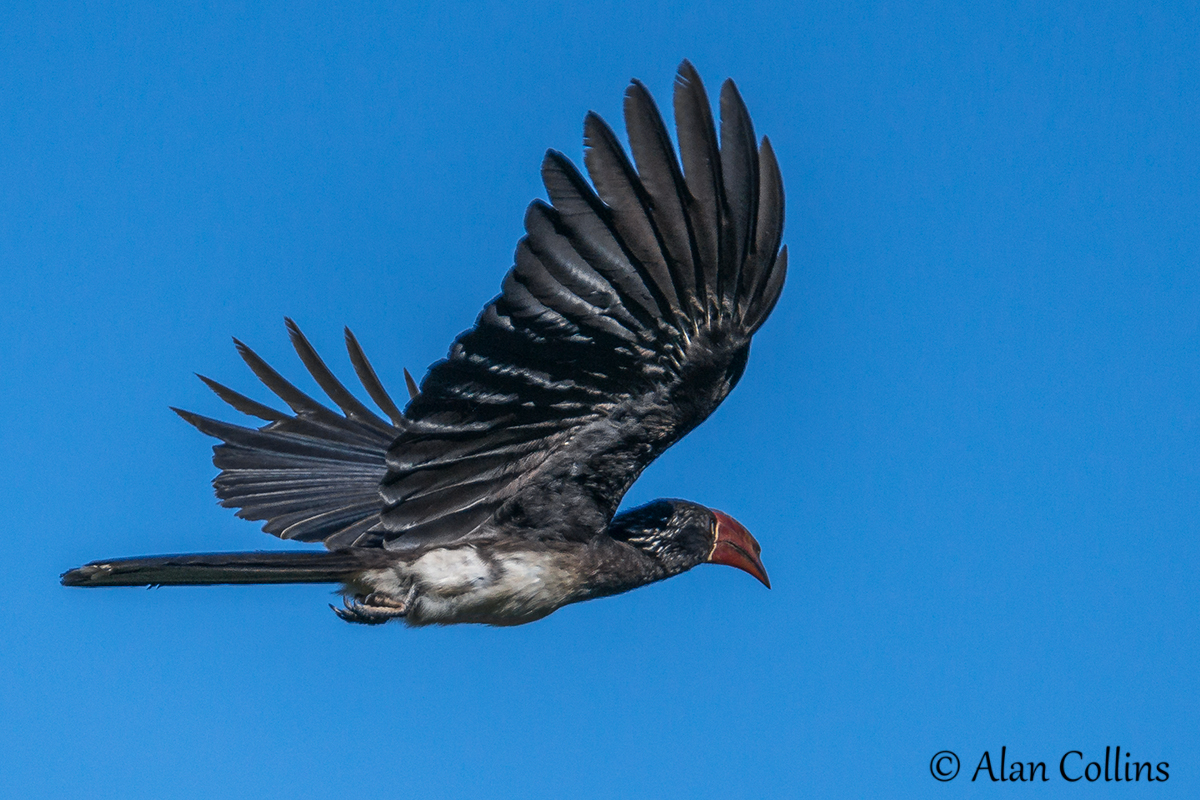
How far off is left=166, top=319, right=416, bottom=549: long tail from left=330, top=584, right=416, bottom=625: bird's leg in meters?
1.04

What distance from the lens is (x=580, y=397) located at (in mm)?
6344

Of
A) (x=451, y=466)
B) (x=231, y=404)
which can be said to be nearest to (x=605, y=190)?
(x=451, y=466)

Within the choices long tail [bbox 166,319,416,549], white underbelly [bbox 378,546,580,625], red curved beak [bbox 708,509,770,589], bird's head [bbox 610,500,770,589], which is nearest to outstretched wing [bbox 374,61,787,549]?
white underbelly [bbox 378,546,580,625]

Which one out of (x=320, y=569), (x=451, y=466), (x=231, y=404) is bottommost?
(x=320, y=569)

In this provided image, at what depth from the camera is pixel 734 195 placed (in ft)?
18.3

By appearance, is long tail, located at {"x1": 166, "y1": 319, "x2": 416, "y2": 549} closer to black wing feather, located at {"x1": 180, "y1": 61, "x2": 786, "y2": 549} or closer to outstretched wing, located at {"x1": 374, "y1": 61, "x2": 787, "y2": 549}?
black wing feather, located at {"x1": 180, "y1": 61, "x2": 786, "y2": 549}

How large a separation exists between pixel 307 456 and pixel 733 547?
280 centimetres

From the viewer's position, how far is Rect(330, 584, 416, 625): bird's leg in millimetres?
6848

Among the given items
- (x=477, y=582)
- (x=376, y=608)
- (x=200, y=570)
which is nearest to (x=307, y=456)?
(x=376, y=608)

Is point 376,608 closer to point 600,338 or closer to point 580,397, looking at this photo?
point 580,397

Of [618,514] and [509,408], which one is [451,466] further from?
[618,514]

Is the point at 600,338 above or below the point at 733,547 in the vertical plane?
below

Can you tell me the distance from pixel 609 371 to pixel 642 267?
659 mm

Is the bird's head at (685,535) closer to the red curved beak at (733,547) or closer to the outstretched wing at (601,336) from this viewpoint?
the red curved beak at (733,547)
